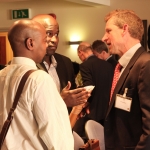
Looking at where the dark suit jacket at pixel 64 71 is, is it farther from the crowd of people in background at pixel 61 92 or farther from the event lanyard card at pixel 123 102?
the event lanyard card at pixel 123 102

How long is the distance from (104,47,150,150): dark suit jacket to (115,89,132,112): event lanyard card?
0.09ft

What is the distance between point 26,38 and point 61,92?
0.67 meters

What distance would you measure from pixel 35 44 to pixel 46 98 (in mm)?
286

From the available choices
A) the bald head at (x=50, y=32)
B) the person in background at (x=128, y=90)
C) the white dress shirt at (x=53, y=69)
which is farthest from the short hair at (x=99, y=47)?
the person in background at (x=128, y=90)

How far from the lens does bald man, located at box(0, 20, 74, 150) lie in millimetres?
1569

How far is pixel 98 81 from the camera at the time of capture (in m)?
4.34

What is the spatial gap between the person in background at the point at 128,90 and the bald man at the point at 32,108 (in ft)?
1.80

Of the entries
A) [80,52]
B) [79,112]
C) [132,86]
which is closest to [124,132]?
[132,86]

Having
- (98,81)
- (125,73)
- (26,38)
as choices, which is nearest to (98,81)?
(98,81)

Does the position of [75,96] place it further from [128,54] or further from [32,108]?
[32,108]

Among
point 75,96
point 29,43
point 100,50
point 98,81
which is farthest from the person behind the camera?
point 100,50

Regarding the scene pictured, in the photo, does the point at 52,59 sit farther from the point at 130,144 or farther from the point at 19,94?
the point at 19,94

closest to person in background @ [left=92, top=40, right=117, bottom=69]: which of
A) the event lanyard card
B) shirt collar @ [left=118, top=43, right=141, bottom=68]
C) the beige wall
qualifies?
the beige wall

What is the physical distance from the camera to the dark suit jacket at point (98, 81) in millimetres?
4283
